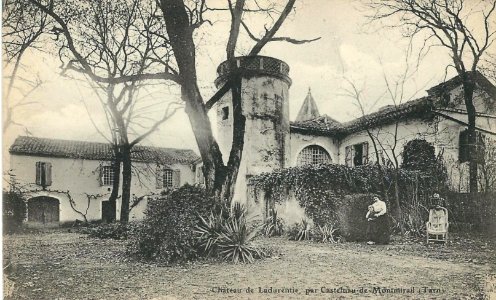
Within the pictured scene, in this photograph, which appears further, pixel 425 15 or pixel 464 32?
pixel 425 15

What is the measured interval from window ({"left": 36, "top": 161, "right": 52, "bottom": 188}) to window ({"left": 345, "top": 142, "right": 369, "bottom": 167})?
371 inches

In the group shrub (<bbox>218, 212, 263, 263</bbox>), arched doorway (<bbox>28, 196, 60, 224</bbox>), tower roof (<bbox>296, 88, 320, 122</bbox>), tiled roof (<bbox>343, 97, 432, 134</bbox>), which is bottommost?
shrub (<bbox>218, 212, 263, 263</bbox>)

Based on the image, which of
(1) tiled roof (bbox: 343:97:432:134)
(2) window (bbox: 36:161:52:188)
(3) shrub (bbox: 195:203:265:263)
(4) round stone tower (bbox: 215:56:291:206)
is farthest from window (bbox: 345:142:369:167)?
(2) window (bbox: 36:161:52:188)

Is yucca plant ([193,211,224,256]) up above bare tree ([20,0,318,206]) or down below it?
below

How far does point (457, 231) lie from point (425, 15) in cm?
463

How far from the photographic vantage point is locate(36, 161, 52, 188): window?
633 cm

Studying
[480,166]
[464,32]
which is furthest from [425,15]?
[480,166]

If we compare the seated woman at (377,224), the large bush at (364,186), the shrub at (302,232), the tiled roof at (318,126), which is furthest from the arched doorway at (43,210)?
the tiled roof at (318,126)

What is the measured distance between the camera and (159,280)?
5176mm

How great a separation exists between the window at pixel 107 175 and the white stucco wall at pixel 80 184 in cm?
13

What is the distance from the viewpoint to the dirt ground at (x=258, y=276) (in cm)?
476

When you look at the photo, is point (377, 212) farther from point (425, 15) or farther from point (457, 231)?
point (425, 15)

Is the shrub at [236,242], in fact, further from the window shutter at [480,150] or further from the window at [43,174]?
the window shutter at [480,150]

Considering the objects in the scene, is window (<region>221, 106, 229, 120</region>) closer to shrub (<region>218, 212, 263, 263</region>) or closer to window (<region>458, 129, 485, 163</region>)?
shrub (<region>218, 212, 263, 263</region>)
